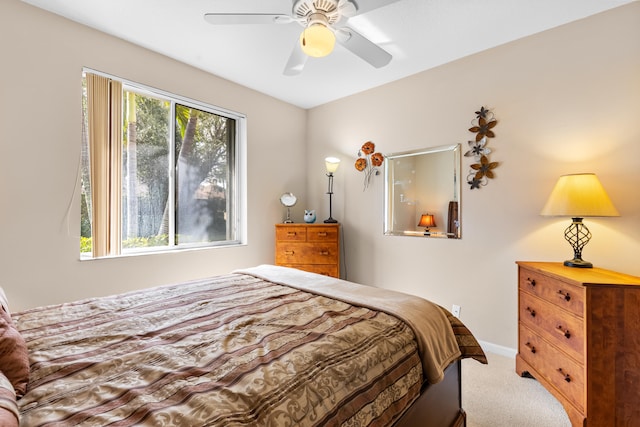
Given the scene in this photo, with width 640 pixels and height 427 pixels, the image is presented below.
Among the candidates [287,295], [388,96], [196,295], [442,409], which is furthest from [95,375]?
[388,96]

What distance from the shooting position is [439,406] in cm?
138

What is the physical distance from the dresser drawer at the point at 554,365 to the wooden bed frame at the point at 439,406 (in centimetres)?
63

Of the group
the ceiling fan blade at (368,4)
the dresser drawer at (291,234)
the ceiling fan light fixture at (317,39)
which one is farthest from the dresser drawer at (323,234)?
the ceiling fan blade at (368,4)

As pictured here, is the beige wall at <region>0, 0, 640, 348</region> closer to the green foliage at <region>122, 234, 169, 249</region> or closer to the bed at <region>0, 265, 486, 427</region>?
the green foliage at <region>122, 234, 169, 249</region>

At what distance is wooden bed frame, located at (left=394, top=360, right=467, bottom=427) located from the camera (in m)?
1.18

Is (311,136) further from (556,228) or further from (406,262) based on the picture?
(556,228)

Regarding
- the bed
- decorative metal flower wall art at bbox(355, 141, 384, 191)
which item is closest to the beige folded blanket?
the bed

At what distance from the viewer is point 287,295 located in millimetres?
1667

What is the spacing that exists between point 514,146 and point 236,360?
262 cm

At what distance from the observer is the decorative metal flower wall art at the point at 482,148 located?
2.55 metres

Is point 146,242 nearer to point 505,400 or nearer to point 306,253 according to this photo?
point 306,253

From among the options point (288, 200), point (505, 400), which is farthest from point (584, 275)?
point (288, 200)

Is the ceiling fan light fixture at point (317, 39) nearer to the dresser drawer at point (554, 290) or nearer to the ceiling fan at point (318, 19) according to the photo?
the ceiling fan at point (318, 19)

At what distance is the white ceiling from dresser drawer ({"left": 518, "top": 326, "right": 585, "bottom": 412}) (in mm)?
2254
